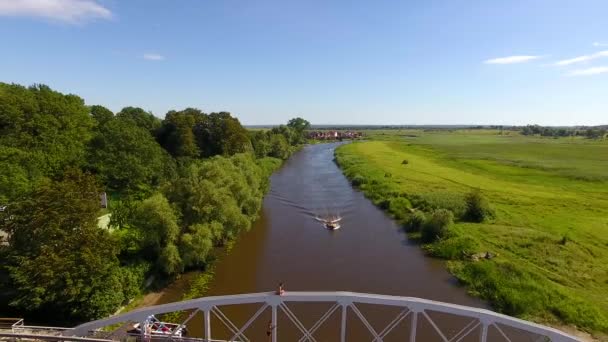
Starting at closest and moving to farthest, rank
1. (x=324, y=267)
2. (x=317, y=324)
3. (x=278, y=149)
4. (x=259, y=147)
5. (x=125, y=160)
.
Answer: (x=317, y=324) → (x=324, y=267) → (x=125, y=160) → (x=259, y=147) → (x=278, y=149)

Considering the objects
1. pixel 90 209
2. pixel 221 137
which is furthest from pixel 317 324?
pixel 221 137

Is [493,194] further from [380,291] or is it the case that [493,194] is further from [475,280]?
[380,291]

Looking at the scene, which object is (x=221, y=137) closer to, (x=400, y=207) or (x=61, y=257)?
(x=400, y=207)

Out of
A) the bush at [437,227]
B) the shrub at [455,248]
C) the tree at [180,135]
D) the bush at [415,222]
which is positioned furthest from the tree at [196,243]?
→ the tree at [180,135]

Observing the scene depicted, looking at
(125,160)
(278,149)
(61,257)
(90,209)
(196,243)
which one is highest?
(125,160)

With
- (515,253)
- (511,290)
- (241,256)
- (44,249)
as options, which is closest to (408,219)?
(515,253)

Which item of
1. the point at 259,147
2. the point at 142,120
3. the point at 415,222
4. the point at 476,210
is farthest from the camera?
the point at 259,147

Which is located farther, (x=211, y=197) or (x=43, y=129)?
(x=43, y=129)

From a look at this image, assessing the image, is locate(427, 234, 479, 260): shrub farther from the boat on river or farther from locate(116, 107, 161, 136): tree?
locate(116, 107, 161, 136): tree
